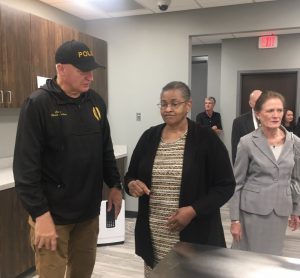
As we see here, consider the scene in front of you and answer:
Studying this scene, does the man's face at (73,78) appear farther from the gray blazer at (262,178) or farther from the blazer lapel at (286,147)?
the blazer lapel at (286,147)

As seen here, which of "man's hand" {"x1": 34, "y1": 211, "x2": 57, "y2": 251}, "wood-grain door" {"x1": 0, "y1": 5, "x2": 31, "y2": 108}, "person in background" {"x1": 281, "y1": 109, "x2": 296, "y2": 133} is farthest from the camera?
"person in background" {"x1": 281, "y1": 109, "x2": 296, "y2": 133}

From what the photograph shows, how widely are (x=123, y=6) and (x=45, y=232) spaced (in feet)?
10.1

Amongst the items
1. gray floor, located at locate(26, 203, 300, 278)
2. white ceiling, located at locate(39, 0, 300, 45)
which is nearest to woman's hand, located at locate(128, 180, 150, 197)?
gray floor, located at locate(26, 203, 300, 278)

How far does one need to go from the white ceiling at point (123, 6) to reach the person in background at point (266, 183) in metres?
2.14

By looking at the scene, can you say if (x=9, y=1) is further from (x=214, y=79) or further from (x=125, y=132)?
(x=214, y=79)

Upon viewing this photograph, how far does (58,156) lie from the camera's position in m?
1.51

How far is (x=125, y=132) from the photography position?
4.40 m

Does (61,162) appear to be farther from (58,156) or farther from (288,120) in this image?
(288,120)

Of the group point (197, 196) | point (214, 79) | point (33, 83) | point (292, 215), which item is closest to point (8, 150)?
point (33, 83)

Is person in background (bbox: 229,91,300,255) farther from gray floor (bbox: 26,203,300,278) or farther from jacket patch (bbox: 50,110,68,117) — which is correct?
gray floor (bbox: 26,203,300,278)

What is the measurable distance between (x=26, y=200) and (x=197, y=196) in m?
0.74

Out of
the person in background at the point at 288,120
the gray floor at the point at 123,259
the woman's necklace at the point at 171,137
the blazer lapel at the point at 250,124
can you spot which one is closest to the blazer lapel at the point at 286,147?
the woman's necklace at the point at 171,137

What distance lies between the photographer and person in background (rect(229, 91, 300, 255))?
185 centimetres

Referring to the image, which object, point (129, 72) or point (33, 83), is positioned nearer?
point (33, 83)
